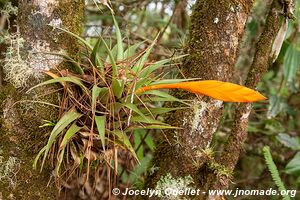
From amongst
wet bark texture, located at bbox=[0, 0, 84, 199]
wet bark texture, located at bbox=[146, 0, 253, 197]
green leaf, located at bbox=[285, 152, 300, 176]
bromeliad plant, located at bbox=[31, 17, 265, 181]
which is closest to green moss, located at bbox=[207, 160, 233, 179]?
wet bark texture, located at bbox=[146, 0, 253, 197]

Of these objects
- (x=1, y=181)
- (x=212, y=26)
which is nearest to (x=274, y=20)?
(x=212, y=26)

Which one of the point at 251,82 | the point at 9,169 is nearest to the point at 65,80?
the point at 9,169

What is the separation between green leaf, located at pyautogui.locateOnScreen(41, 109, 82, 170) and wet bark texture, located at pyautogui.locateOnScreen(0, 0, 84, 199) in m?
0.08

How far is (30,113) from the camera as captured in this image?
4.12 feet

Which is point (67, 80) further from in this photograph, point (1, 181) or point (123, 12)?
point (123, 12)

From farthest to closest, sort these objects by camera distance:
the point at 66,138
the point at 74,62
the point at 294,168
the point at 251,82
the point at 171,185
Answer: the point at 294,168, the point at 251,82, the point at 171,185, the point at 74,62, the point at 66,138

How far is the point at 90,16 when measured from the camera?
270 centimetres

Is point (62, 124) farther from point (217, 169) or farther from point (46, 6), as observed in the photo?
point (217, 169)

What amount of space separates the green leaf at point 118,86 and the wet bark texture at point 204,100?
0.85ft

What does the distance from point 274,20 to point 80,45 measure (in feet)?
2.19

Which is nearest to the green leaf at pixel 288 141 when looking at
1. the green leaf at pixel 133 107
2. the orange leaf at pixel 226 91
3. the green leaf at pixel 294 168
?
the green leaf at pixel 294 168

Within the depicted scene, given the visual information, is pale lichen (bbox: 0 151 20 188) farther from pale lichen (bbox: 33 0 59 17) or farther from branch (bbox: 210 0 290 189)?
branch (bbox: 210 0 290 189)

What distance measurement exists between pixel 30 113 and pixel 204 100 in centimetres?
54

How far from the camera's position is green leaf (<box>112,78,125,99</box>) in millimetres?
1198
